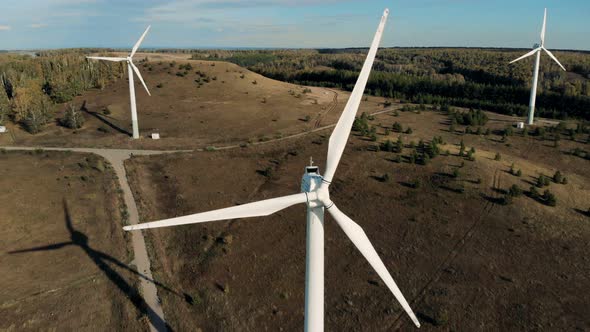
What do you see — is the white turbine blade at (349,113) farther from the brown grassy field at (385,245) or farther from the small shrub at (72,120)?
the small shrub at (72,120)

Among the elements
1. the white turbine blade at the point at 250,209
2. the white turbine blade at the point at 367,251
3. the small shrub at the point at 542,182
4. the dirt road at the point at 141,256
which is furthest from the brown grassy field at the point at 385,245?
the white turbine blade at the point at 250,209

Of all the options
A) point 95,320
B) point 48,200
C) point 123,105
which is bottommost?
point 95,320

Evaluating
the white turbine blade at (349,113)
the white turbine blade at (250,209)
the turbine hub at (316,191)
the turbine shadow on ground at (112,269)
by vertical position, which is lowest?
the turbine shadow on ground at (112,269)

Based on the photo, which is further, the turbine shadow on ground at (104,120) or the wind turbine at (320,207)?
the turbine shadow on ground at (104,120)

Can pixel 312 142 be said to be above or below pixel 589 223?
above

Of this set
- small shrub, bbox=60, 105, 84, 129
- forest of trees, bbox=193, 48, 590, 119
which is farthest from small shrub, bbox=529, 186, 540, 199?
small shrub, bbox=60, 105, 84, 129

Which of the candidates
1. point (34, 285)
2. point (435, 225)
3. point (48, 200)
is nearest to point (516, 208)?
point (435, 225)

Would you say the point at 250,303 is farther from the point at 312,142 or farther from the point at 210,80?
the point at 210,80
